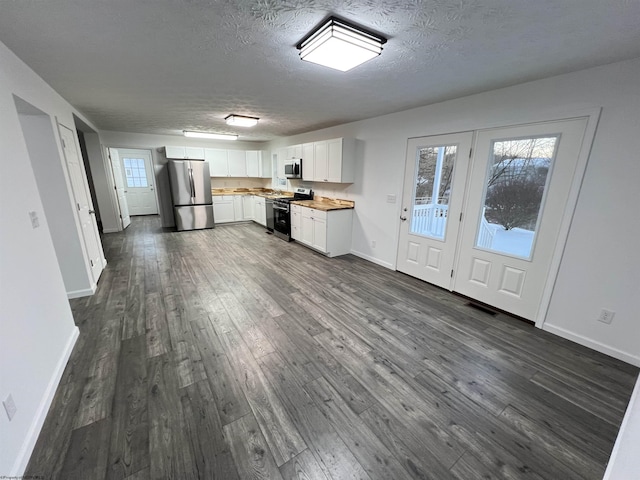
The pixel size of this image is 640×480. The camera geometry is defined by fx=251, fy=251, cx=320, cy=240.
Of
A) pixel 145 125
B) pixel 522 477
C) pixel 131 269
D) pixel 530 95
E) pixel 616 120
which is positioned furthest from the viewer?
pixel 145 125

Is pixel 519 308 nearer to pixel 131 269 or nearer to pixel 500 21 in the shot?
pixel 500 21

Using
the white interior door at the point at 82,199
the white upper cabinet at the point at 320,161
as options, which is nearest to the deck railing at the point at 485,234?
the white upper cabinet at the point at 320,161

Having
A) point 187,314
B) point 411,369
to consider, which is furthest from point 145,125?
point 411,369

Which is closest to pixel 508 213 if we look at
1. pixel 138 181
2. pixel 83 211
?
pixel 83 211

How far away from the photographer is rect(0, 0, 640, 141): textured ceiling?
56.4 inches

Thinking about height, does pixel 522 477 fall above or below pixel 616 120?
below

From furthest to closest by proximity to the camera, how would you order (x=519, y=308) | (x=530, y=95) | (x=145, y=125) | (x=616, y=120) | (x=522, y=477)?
(x=145, y=125), (x=519, y=308), (x=530, y=95), (x=616, y=120), (x=522, y=477)

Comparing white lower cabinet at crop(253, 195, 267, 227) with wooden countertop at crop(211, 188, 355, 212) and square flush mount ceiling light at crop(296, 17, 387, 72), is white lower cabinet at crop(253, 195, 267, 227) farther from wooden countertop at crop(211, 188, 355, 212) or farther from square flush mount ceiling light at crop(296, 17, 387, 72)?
square flush mount ceiling light at crop(296, 17, 387, 72)

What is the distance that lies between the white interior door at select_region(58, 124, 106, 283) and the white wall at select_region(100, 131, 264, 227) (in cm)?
278

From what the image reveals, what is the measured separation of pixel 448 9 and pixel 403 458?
101 inches

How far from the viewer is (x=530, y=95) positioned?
8.13 feet

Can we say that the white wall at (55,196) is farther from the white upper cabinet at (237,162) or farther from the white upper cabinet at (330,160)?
the white upper cabinet at (237,162)

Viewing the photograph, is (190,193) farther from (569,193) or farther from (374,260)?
(569,193)

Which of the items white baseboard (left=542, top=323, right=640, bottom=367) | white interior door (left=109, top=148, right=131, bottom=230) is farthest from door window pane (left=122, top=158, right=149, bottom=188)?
white baseboard (left=542, top=323, right=640, bottom=367)
